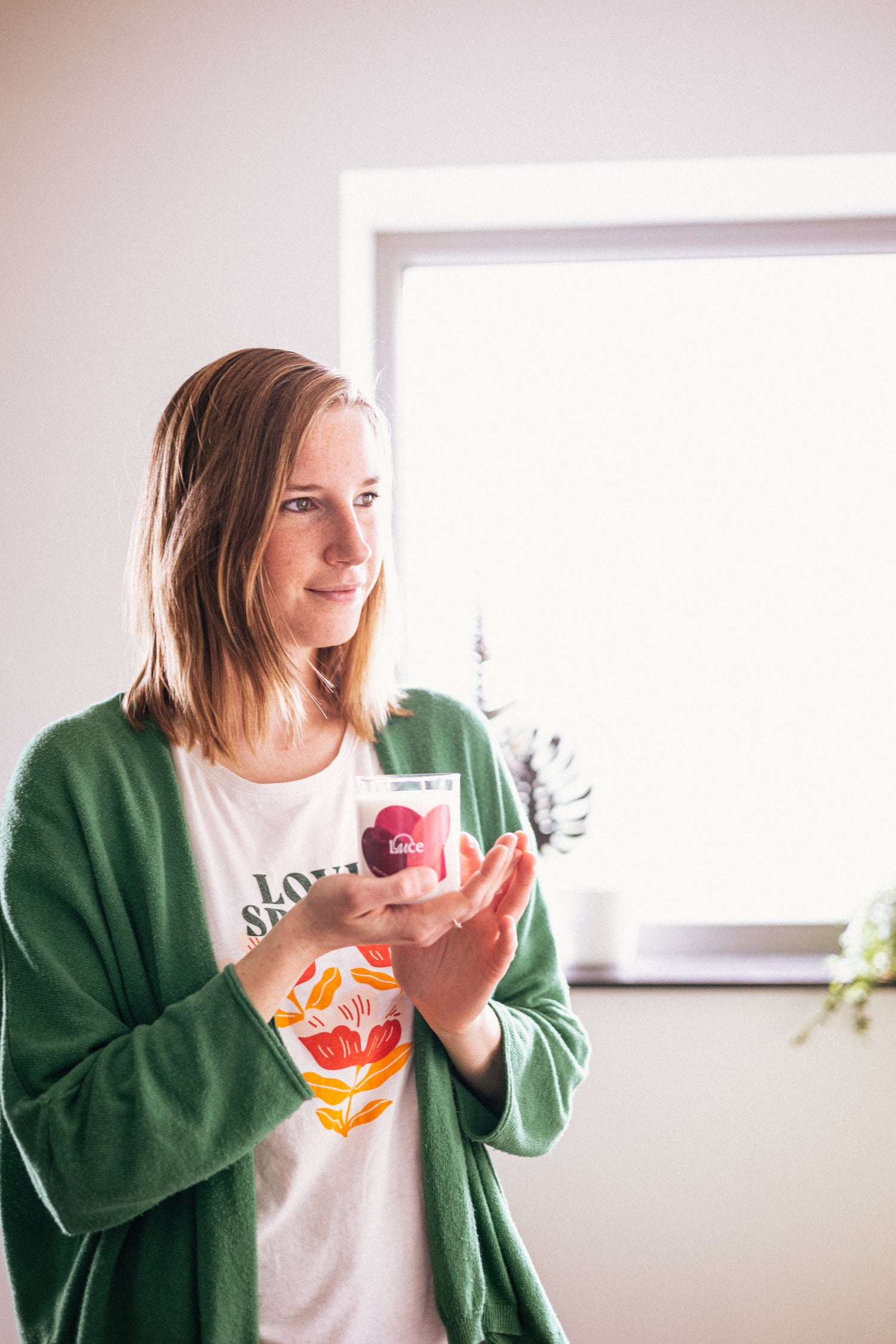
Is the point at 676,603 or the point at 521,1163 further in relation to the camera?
Answer: the point at 676,603

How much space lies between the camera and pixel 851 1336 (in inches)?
68.3

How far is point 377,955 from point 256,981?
0.59ft

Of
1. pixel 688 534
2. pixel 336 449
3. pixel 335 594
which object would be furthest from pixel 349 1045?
pixel 688 534

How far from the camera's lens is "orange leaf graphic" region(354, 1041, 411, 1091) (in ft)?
3.15

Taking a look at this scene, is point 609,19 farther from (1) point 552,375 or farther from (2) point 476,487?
(2) point 476,487

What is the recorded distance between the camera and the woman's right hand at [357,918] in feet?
2.53

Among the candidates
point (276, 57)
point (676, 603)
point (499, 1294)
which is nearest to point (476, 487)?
point (676, 603)

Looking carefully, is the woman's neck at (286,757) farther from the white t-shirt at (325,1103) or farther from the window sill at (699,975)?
the window sill at (699,975)

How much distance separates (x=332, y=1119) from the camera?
94 cm

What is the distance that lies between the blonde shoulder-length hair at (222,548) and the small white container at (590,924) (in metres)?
0.79

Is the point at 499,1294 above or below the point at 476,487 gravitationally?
below

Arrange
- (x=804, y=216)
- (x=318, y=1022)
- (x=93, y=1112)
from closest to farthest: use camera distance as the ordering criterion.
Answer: (x=93, y=1112) < (x=318, y=1022) < (x=804, y=216)

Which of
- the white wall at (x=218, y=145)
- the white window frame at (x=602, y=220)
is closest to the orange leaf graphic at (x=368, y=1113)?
the white wall at (x=218, y=145)

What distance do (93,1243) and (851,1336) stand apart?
1452 millimetres
